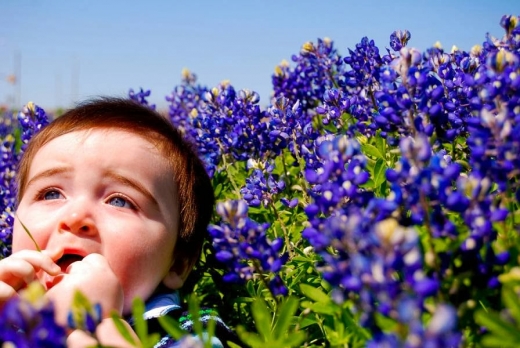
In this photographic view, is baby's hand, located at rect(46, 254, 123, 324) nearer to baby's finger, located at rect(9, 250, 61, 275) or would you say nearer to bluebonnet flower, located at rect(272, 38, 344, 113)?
baby's finger, located at rect(9, 250, 61, 275)

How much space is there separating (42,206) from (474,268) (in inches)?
65.3

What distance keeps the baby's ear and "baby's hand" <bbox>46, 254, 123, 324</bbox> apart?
592 millimetres

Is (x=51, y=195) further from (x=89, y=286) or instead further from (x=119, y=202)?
(x=89, y=286)

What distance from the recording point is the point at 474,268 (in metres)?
1.36

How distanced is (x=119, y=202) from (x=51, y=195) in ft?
0.93

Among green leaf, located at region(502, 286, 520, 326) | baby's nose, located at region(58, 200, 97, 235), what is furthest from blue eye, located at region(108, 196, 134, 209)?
green leaf, located at region(502, 286, 520, 326)

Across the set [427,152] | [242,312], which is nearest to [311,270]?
[242,312]

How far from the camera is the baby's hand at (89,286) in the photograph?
190cm

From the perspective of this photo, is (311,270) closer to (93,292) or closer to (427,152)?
(93,292)

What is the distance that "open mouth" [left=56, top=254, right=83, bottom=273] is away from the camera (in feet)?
7.36

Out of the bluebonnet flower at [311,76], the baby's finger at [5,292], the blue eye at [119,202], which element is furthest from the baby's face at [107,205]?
the bluebonnet flower at [311,76]

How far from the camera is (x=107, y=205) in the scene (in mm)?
2334

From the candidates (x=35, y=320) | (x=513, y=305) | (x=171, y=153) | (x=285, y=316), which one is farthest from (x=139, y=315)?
(x=171, y=153)

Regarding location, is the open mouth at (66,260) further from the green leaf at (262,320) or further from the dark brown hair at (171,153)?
the green leaf at (262,320)
